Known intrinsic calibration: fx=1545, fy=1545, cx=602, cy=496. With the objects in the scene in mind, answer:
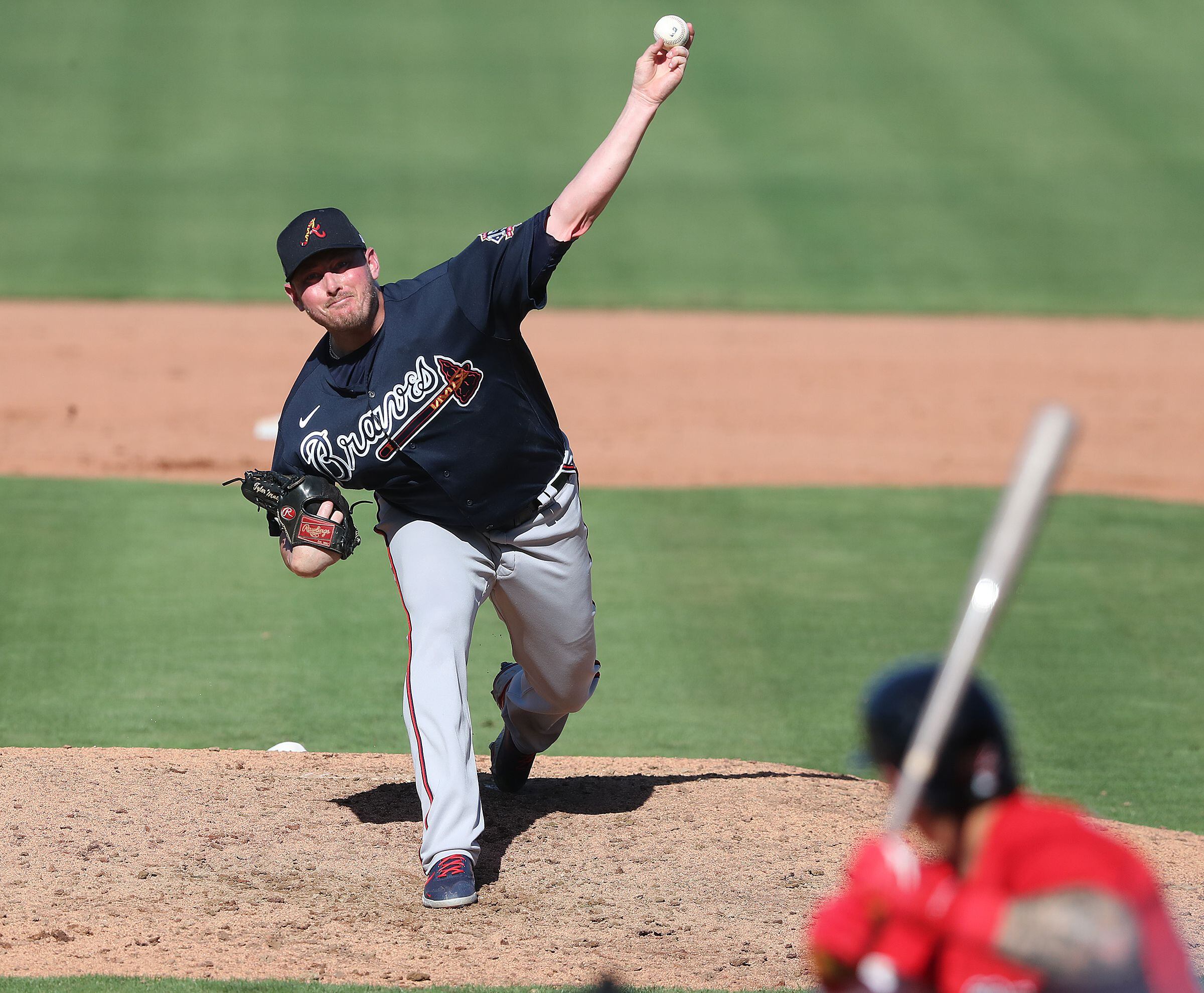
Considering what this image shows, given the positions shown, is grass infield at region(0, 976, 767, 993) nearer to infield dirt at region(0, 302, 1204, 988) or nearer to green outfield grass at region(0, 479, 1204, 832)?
infield dirt at region(0, 302, 1204, 988)

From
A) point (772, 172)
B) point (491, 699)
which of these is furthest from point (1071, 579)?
point (772, 172)

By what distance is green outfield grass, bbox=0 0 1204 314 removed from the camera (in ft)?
65.0

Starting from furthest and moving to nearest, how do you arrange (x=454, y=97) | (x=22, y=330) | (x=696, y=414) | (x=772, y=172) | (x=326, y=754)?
(x=454, y=97)
(x=772, y=172)
(x=22, y=330)
(x=696, y=414)
(x=326, y=754)

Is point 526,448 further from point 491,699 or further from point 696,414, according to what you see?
point 696,414

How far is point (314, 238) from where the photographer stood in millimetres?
4957

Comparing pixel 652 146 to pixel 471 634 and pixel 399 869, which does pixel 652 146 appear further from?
pixel 399 869

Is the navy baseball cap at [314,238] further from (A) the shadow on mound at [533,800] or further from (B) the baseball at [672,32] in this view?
(A) the shadow on mound at [533,800]

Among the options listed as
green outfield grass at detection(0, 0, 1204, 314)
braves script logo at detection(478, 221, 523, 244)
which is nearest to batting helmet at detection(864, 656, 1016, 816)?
braves script logo at detection(478, 221, 523, 244)

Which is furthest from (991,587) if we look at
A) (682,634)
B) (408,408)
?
(682,634)

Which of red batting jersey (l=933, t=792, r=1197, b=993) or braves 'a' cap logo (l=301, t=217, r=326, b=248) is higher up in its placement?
braves 'a' cap logo (l=301, t=217, r=326, b=248)

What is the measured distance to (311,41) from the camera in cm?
2795

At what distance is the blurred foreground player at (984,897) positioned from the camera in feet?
6.98

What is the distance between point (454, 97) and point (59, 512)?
17.3 meters

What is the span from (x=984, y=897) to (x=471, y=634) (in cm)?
309
